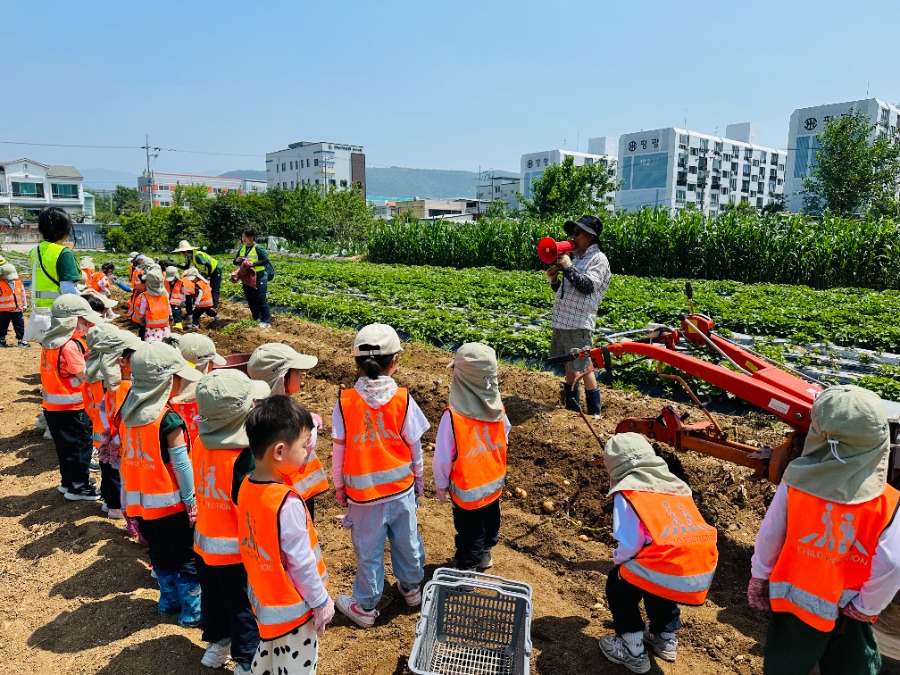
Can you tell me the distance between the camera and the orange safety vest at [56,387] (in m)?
5.02

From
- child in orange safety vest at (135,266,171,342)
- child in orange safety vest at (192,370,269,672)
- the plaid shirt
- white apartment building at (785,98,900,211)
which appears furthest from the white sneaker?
white apartment building at (785,98,900,211)

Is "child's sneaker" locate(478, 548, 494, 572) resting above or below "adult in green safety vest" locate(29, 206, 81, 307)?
below

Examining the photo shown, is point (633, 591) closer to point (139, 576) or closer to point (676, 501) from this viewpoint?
point (676, 501)

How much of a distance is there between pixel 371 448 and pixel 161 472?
4.04 feet

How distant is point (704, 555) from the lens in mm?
2945

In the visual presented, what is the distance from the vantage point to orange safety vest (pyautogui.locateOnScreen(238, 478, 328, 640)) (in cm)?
248

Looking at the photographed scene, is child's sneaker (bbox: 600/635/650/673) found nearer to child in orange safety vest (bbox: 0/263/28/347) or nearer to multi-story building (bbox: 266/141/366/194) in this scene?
child in orange safety vest (bbox: 0/263/28/347)

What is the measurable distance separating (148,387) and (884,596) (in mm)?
3766

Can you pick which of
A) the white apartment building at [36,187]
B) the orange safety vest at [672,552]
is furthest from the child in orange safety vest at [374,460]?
the white apartment building at [36,187]

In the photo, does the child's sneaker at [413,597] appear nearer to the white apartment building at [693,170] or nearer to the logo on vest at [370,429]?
the logo on vest at [370,429]

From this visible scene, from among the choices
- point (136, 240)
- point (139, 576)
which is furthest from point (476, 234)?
point (136, 240)

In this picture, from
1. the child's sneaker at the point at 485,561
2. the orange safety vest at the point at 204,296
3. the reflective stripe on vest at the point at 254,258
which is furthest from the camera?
the orange safety vest at the point at 204,296

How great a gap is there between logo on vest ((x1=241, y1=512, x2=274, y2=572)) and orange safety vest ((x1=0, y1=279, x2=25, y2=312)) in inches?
409

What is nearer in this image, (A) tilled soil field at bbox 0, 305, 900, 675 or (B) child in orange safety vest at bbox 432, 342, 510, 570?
(A) tilled soil field at bbox 0, 305, 900, 675
